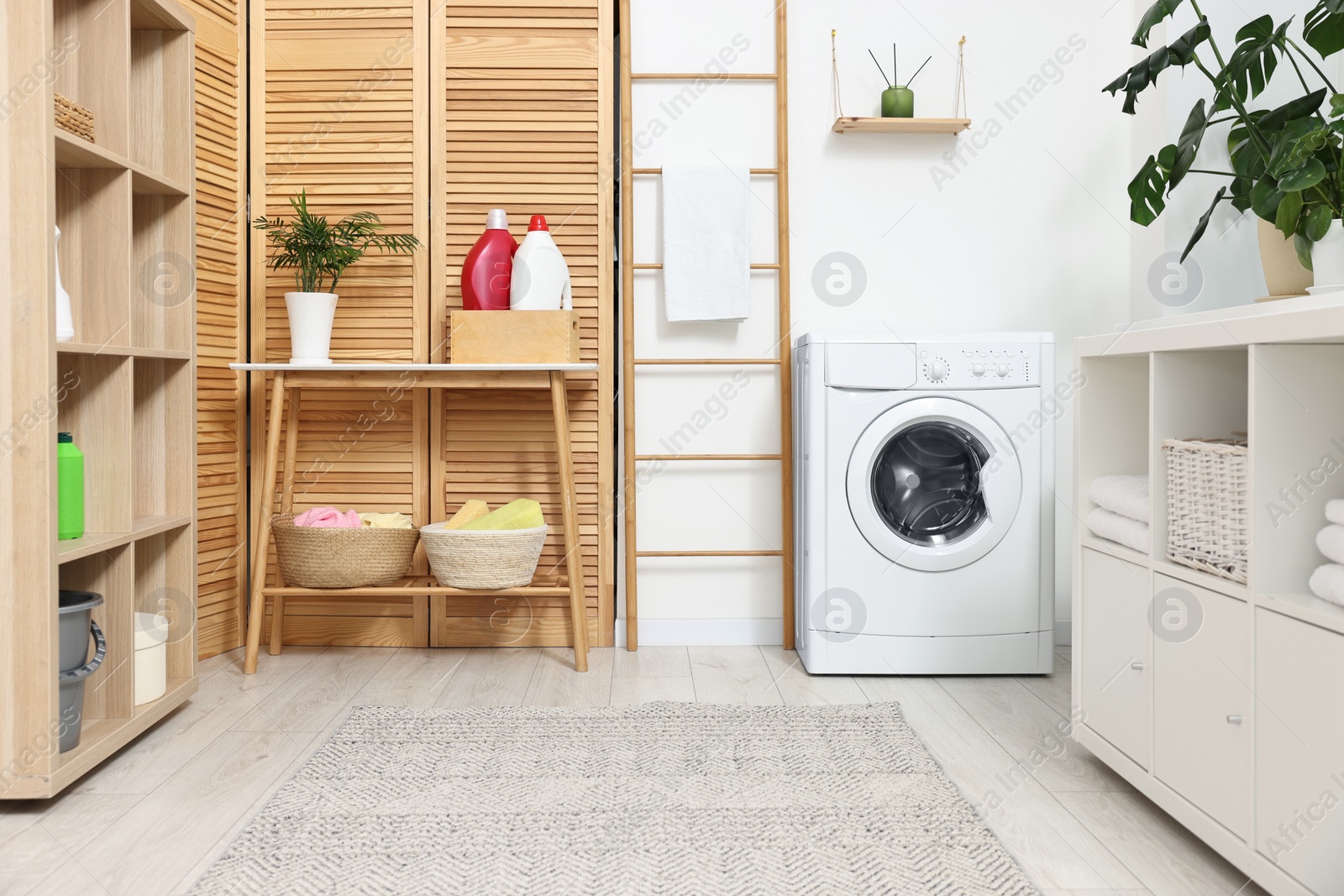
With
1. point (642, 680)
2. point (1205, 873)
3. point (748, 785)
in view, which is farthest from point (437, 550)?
point (1205, 873)

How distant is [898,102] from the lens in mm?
2717

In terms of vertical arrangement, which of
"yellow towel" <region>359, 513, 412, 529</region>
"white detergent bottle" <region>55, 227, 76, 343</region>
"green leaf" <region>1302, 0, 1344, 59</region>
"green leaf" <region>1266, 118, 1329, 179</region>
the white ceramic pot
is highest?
"green leaf" <region>1302, 0, 1344, 59</region>

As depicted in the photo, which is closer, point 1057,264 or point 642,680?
point 642,680

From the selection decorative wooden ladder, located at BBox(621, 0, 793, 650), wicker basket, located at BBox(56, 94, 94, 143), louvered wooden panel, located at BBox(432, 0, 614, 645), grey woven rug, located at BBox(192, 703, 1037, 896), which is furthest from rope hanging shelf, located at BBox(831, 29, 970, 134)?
wicker basket, located at BBox(56, 94, 94, 143)

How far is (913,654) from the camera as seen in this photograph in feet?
8.03

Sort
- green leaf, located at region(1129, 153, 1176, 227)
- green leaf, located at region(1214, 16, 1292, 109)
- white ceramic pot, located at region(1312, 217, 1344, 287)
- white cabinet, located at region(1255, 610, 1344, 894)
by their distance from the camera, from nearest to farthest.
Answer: white cabinet, located at region(1255, 610, 1344, 894) → white ceramic pot, located at region(1312, 217, 1344, 287) → green leaf, located at region(1214, 16, 1292, 109) → green leaf, located at region(1129, 153, 1176, 227)

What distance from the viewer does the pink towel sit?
2502 millimetres

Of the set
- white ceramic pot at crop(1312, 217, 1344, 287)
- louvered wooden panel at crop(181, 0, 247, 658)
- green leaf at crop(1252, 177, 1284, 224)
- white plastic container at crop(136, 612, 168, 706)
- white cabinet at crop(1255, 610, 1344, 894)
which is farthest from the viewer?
louvered wooden panel at crop(181, 0, 247, 658)

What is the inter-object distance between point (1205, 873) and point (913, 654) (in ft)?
3.45

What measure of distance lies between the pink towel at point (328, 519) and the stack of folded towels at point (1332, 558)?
212 centimetres

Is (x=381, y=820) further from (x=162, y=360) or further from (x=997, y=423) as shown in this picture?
(x=997, y=423)

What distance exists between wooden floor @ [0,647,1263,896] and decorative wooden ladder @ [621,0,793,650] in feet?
0.94

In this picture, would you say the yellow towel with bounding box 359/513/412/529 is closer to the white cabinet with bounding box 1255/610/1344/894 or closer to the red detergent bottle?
the red detergent bottle

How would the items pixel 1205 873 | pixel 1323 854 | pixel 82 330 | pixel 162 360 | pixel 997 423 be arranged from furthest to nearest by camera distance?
1. pixel 997 423
2. pixel 162 360
3. pixel 82 330
4. pixel 1205 873
5. pixel 1323 854
